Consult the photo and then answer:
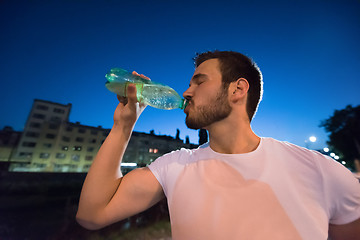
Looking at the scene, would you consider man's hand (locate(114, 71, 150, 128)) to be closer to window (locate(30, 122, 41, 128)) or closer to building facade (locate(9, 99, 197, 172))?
building facade (locate(9, 99, 197, 172))

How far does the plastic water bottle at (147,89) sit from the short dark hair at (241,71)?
2.02 ft

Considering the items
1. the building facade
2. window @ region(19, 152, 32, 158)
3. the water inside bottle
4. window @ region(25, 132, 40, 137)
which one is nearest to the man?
the water inside bottle

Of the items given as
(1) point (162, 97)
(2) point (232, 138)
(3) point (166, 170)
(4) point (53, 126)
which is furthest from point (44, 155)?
(2) point (232, 138)

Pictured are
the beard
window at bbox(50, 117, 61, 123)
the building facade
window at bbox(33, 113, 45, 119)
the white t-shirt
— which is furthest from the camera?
window at bbox(50, 117, 61, 123)

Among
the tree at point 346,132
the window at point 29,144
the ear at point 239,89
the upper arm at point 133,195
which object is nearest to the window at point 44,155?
the window at point 29,144

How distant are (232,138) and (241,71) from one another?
0.86m

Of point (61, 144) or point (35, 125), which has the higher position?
point (35, 125)

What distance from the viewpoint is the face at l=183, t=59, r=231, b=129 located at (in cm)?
149

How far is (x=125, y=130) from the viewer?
1444 millimetres

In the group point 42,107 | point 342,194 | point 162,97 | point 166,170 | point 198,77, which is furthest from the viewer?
point 42,107

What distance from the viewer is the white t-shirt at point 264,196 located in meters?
1.06

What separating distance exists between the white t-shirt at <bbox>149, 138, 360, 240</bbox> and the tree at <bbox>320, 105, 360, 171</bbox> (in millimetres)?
27673

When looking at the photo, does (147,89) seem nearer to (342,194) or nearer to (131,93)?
(131,93)

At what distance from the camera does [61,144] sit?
108 feet
